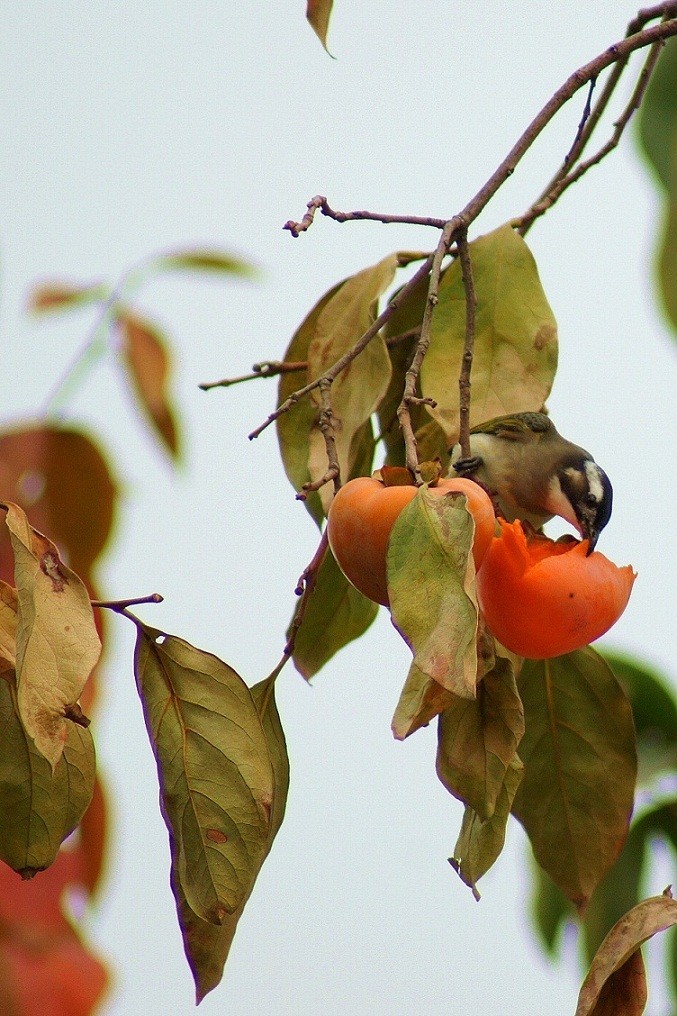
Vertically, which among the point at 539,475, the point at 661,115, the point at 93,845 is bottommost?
the point at 93,845

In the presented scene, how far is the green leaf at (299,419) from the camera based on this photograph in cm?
115

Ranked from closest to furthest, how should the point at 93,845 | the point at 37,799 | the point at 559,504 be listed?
the point at 37,799
the point at 93,845
the point at 559,504

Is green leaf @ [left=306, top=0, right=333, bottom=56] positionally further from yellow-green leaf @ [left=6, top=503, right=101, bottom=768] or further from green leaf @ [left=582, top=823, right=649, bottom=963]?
green leaf @ [left=582, top=823, right=649, bottom=963]

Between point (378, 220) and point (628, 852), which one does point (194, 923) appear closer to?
point (378, 220)

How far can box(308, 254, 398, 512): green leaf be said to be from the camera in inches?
41.0

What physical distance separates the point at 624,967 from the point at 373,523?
1.14 ft

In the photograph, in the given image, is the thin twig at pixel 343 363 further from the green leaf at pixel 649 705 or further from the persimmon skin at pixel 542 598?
the green leaf at pixel 649 705

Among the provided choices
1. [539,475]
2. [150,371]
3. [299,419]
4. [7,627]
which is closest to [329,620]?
[299,419]

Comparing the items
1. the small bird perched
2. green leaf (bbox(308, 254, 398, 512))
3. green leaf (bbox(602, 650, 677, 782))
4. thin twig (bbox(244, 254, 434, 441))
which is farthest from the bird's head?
thin twig (bbox(244, 254, 434, 441))

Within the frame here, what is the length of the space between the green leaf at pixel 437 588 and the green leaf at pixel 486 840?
177 mm

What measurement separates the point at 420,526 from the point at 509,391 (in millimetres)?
438

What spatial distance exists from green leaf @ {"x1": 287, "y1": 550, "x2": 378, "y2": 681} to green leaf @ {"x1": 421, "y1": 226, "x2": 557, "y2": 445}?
18cm

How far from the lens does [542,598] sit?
32.0 inches

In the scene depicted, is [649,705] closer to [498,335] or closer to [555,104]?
[498,335]
